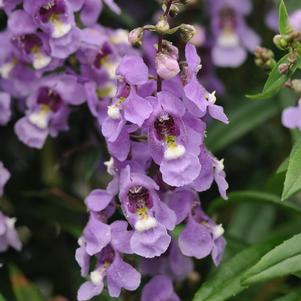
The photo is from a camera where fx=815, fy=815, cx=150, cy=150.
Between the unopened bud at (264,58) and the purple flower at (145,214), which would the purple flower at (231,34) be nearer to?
the unopened bud at (264,58)

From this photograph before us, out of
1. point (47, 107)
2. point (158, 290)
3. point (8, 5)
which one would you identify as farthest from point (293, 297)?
point (8, 5)

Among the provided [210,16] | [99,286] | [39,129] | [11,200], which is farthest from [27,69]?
[210,16]

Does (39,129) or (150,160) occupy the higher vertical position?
(150,160)

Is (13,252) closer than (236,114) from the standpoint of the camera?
Yes

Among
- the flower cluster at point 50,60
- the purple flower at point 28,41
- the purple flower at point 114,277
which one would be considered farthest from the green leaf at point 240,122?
the purple flower at point 114,277

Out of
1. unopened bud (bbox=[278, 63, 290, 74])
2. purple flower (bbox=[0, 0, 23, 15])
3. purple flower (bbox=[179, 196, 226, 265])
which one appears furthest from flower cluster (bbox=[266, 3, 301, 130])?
purple flower (bbox=[0, 0, 23, 15])

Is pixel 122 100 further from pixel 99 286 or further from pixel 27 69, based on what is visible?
pixel 27 69
